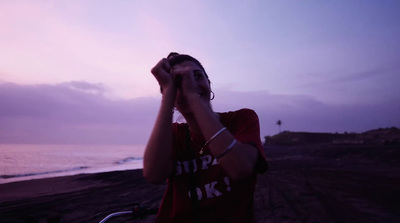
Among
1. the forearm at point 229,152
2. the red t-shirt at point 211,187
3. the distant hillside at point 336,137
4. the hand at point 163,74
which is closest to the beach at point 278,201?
the red t-shirt at point 211,187

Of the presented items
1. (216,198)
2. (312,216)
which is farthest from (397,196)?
(216,198)

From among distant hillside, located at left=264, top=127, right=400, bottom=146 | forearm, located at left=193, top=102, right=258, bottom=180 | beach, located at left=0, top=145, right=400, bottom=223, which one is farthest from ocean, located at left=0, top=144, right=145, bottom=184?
distant hillside, located at left=264, top=127, right=400, bottom=146

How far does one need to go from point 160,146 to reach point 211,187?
1.47 feet

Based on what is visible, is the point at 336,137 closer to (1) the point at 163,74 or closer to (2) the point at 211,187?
(2) the point at 211,187

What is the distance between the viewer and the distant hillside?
38.7m

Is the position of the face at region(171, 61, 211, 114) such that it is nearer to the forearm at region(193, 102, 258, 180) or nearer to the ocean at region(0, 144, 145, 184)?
the forearm at region(193, 102, 258, 180)

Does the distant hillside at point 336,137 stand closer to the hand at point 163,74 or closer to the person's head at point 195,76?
the person's head at point 195,76

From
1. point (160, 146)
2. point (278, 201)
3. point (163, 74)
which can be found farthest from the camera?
point (278, 201)

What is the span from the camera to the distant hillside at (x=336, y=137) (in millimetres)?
38719

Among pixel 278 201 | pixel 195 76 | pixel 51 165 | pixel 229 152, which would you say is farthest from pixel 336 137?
pixel 229 152

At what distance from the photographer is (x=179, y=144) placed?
5.52 feet

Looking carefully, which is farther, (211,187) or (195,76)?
(195,76)

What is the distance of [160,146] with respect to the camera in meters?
1.36

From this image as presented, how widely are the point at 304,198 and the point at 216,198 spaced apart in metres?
7.47
